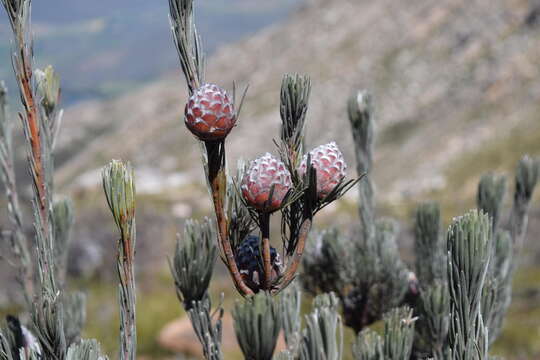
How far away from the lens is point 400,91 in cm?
8425

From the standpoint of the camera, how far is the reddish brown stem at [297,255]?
1550 mm

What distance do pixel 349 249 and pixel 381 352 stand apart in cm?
118

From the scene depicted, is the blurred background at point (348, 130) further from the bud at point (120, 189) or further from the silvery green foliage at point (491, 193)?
the silvery green foliage at point (491, 193)

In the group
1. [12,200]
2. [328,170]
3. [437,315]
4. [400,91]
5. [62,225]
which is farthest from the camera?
[400,91]

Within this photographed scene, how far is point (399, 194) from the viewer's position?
Answer: 177 ft

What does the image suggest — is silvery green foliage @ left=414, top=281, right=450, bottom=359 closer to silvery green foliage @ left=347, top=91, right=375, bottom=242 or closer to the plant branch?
silvery green foliage @ left=347, top=91, right=375, bottom=242

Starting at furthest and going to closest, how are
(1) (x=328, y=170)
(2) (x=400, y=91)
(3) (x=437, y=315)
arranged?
(2) (x=400, y=91), (3) (x=437, y=315), (1) (x=328, y=170)

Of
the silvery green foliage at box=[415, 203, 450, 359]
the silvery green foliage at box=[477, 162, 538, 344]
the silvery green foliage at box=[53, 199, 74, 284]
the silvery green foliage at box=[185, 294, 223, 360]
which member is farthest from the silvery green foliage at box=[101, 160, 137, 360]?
the silvery green foliage at box=[477, 162, 538, 344]

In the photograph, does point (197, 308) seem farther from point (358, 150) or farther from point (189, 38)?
point (358, 150)

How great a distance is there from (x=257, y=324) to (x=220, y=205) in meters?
0.38

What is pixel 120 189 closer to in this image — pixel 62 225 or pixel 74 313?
pixel 62 225

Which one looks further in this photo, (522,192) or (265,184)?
(522,192)

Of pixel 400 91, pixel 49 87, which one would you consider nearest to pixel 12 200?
pixel 49 87

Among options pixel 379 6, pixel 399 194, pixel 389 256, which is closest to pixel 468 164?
pixel 399 194
